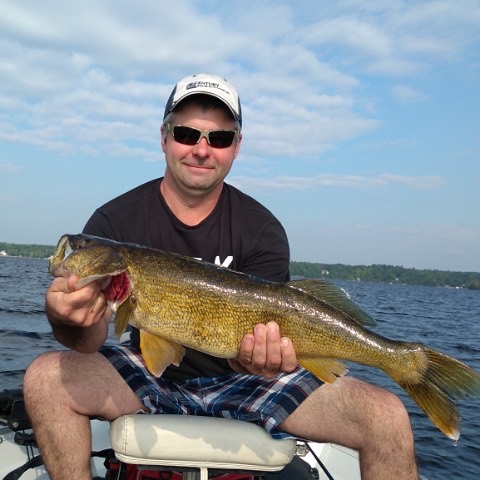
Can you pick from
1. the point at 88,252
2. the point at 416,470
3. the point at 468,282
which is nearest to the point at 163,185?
the point at 88,252

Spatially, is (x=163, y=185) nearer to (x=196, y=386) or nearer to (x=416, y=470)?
(x=196, y=386)

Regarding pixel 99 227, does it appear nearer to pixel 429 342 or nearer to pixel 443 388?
pixel 443 388

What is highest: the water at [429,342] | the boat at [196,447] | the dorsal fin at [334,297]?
the dorsal fin at [334,297]

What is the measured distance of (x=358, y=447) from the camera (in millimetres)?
3525

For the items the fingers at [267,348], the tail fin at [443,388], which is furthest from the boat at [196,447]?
the tail fin at [443,388]

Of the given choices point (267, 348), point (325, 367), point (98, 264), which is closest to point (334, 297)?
point (325, 367)

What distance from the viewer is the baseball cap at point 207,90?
14.0ft

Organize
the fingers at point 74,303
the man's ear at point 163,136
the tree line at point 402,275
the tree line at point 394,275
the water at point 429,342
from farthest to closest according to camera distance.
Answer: the tree line at point 402,275
the tree line at point 394,275
the water at point 429,342
the man's ear at point 163,136
the fingers at point 74,303

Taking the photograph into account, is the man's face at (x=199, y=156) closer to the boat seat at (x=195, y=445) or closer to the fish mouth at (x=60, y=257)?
the fish mouth at (x=60, y=257)

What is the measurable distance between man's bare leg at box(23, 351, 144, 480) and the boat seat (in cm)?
24

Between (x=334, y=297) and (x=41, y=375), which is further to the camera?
(x=334, y=297)

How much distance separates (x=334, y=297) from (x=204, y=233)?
1.20 meters

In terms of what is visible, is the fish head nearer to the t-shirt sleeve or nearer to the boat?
the t-shirt sleeve

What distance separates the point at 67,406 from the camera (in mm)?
3473
